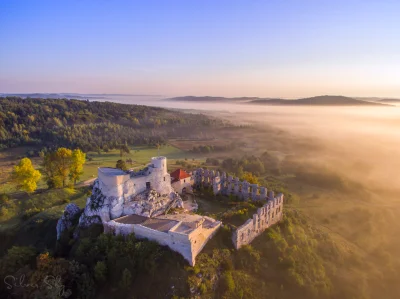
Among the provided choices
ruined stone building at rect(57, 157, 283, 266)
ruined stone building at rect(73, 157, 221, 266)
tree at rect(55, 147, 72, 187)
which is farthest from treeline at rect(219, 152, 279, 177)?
A: ruined stone building at rect(73, 157, 221, 266)

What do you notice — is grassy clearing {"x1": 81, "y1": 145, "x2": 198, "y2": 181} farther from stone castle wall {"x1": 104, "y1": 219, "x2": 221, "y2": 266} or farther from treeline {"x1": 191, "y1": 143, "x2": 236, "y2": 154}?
stone castle wall {"x1": 104, "y1": 219, "x2": 221, "y2": 266}

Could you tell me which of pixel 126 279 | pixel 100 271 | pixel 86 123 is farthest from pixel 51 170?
pixel 86 123

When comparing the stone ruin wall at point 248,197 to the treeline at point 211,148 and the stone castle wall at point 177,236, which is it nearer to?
the stone castle wall at point 177,236

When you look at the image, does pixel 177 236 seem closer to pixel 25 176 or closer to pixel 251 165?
pixel 25 176

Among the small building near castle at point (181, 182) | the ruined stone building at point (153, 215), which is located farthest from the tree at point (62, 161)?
the small building near castle at point (181, 182)

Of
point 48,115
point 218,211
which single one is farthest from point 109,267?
point 48,115

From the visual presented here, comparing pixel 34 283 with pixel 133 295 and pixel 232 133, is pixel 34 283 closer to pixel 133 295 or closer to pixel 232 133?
pixel 133 295
